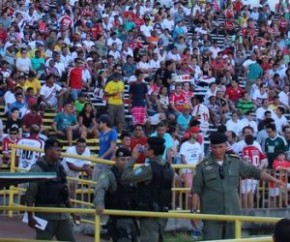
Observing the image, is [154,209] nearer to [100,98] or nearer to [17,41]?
[100,98]

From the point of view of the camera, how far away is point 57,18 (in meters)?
28.4

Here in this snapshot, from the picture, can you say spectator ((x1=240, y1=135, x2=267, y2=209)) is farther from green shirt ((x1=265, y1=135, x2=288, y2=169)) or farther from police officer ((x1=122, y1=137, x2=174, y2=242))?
police officer ((x1=122, y1=137, x2=174, y2=242))

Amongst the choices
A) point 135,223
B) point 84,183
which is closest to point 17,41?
point 84,183

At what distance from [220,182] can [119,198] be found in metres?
1.15

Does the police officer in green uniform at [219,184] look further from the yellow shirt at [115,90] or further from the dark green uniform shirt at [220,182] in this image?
the yellow shirt at [115,90]

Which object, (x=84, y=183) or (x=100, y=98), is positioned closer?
(x=84, y=183)

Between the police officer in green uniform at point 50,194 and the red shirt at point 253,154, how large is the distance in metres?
7.75

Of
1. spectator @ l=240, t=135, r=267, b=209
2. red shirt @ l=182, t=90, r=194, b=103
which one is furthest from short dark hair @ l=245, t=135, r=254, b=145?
red shirt @ l=182, t=90, r=194, b=103

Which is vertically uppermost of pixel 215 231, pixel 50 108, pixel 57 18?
pixel 57 18

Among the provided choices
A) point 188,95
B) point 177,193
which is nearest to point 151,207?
point 177,193

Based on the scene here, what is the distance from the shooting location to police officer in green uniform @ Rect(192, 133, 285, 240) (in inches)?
484

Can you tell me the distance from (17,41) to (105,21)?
4.36 m

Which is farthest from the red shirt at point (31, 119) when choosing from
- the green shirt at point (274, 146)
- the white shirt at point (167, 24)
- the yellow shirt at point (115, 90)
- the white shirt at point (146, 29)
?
the white shirt at point (167, 24)

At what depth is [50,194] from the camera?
12758 mm
